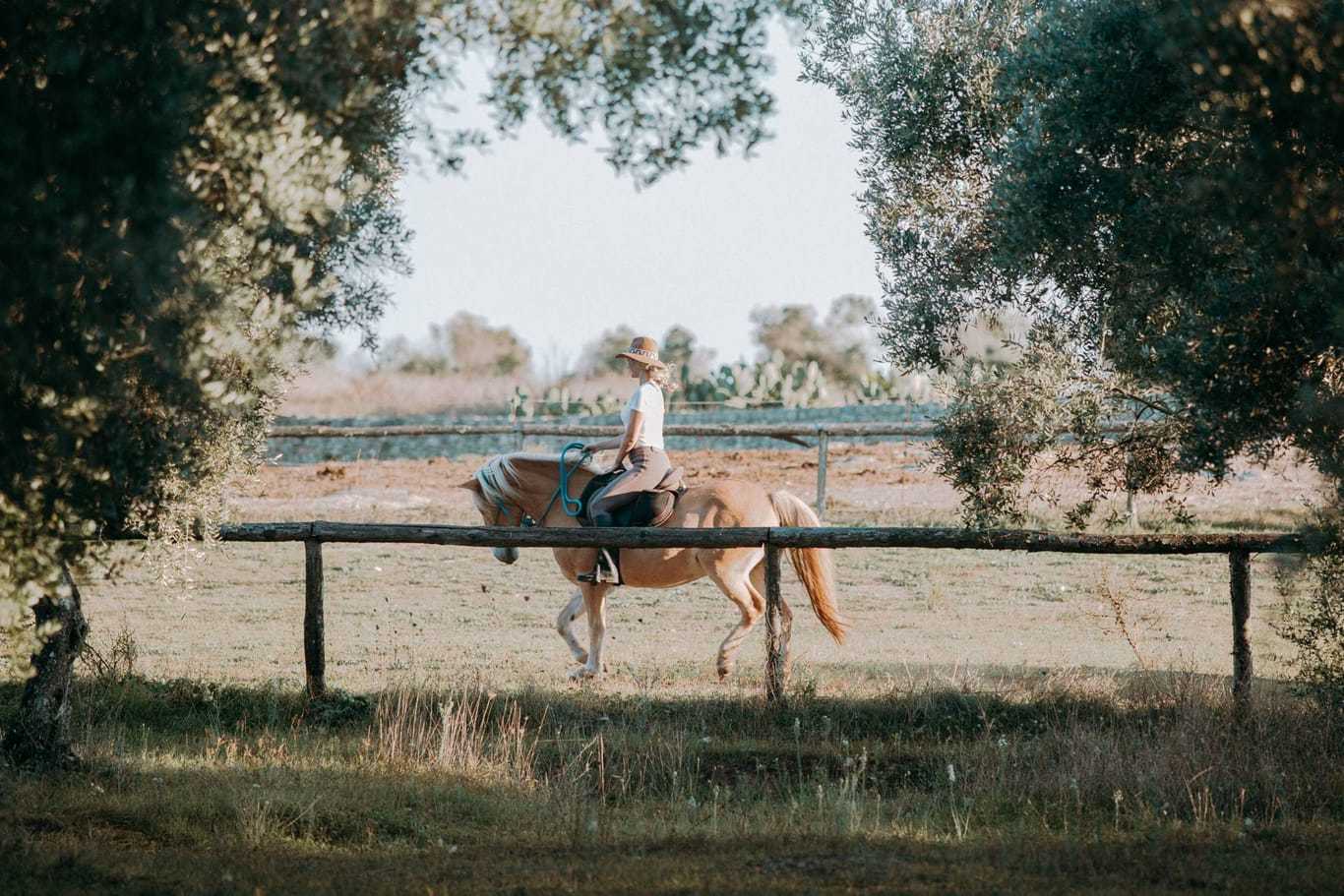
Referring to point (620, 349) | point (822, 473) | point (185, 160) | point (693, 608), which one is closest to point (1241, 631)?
point (185, 160)

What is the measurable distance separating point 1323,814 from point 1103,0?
4620 mm

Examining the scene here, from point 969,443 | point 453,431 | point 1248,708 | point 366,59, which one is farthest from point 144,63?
point 453,431

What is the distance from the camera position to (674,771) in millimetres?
7414

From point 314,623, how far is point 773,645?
3200 mm

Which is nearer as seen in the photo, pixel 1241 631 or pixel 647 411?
pixel 1241 631

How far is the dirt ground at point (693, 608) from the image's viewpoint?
11422 mm

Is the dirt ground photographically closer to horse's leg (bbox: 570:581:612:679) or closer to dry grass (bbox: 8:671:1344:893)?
horse's leg (bbox: 570:581:612:679)

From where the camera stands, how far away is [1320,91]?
20.6 ft

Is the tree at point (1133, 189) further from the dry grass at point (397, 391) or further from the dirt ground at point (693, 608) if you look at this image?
the dry grass at point (397, 391)

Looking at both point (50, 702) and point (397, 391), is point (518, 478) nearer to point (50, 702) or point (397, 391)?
point (50, 702)

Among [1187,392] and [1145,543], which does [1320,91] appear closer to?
[1187,392]

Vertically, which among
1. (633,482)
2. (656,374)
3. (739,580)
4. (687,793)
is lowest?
(687,793)

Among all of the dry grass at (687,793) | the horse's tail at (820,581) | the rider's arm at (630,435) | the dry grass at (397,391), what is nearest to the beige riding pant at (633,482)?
the rider's arm at (630,435)

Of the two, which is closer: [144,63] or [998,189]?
[144,63]
